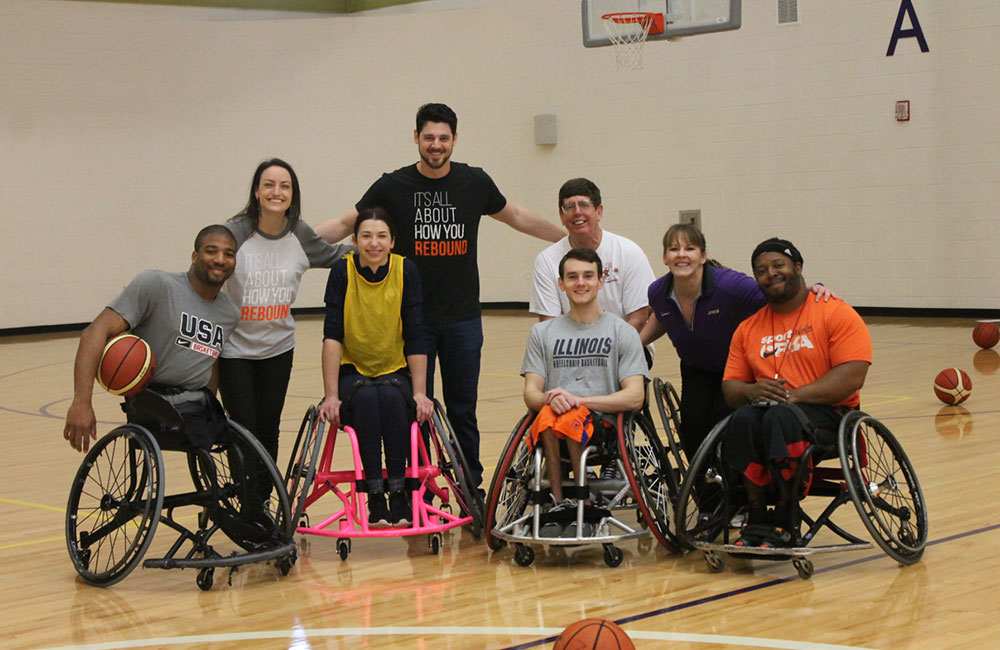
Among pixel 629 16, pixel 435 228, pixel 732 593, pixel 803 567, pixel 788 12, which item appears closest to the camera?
pixel 732 593

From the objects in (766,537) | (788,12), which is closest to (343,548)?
(766,537)

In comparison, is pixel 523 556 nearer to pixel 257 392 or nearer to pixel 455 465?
pixel 455 465

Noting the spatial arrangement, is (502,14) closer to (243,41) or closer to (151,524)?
(243,41)

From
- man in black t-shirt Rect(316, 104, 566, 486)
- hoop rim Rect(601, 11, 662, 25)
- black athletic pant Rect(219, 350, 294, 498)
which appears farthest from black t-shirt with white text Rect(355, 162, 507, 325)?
hoop rim Rect(601, 11, 662, 25)

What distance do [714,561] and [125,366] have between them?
1806 millimetres

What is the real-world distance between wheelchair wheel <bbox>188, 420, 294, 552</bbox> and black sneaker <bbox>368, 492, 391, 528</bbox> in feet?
0.97

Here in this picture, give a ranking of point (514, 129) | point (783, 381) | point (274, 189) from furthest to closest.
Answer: point (514, 129) < point (274, 189) < point (783, 381)

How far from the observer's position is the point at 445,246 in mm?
4523

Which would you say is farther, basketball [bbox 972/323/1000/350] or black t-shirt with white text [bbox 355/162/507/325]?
basketball [bbox 972/323/1000/350]

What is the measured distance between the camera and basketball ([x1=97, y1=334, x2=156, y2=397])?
11.9ft

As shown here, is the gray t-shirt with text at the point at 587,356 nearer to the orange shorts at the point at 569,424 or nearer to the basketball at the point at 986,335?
the orange shorts at the point at 569,424

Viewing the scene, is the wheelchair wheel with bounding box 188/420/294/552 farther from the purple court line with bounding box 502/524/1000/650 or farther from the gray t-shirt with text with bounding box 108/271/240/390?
the purple court line with bounding box 502/524/1000/650

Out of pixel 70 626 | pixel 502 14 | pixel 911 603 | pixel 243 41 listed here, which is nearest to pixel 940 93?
pixel 502 14

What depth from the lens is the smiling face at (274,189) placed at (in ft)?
13.7
